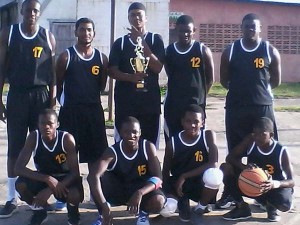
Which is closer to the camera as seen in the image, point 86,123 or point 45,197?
point 45,197

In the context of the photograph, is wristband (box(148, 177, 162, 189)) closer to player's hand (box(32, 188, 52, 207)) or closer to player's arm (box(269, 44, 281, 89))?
player's hand (box(32, 188, 52, 207))

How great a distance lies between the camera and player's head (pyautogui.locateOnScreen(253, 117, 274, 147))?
20.5ft

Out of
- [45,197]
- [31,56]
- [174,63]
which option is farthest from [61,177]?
[174,63]

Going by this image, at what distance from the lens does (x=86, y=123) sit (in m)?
6.49

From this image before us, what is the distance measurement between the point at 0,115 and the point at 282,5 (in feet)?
63.8

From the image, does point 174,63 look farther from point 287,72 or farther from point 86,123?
point 287,72

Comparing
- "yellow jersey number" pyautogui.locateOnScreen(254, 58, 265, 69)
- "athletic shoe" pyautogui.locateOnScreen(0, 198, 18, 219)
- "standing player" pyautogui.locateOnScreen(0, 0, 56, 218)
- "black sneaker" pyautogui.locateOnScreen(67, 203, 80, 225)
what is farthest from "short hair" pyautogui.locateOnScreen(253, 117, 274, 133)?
"athletic shoe" pyautogui.locateOnScreen(0, 198, 18, 219)

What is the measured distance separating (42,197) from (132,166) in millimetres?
888

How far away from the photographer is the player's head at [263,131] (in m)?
6.24

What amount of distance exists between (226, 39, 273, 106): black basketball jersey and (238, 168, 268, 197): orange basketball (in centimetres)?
78

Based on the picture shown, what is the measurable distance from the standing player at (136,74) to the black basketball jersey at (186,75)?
0.16 meters

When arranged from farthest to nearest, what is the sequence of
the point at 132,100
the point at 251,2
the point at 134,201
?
the point at 251,2 < the point at 132,100 < the point at 134,201

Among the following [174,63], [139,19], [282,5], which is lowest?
[174,63]

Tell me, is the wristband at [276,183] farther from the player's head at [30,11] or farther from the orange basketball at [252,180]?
the player's head at [30,11]
